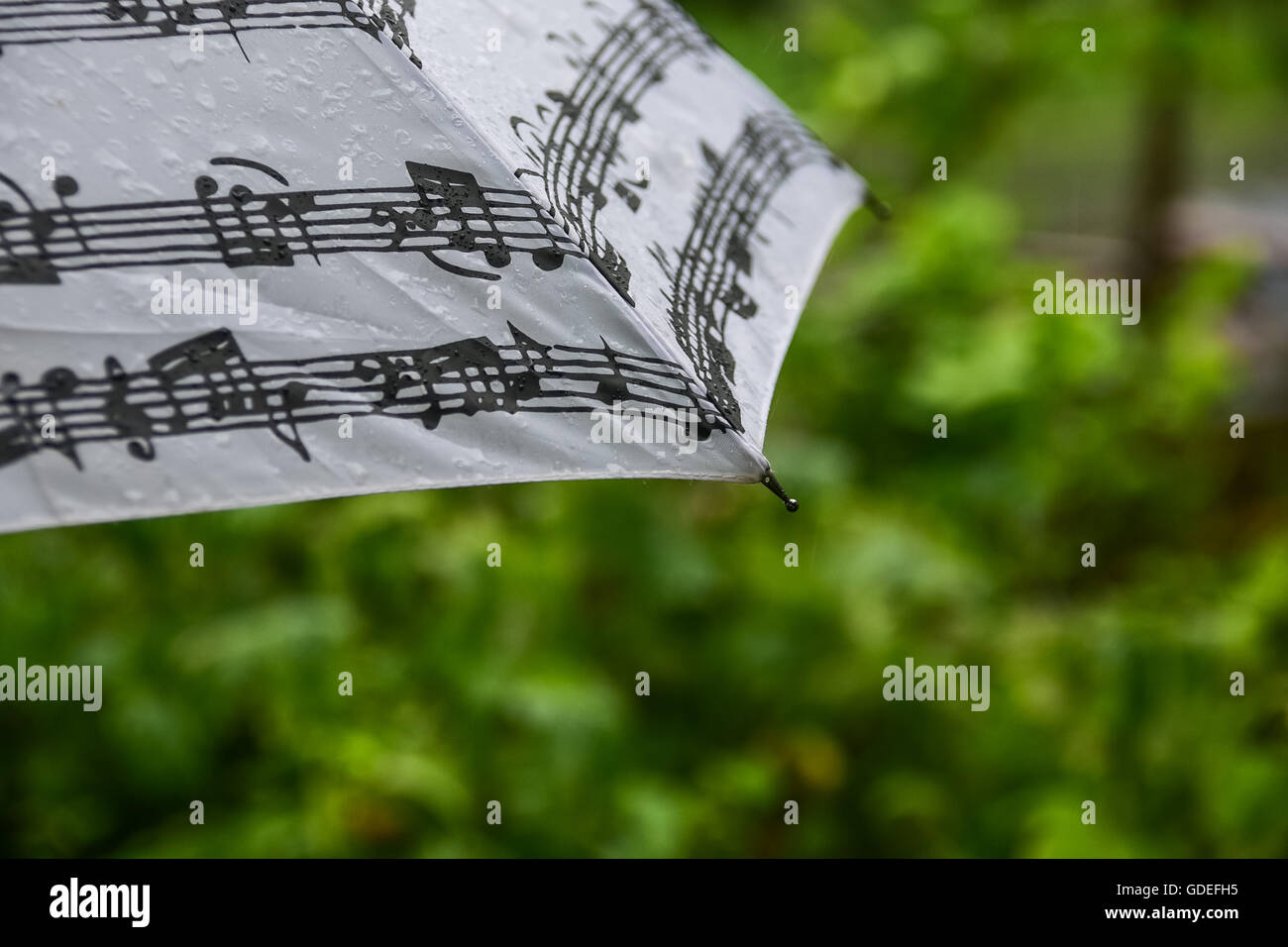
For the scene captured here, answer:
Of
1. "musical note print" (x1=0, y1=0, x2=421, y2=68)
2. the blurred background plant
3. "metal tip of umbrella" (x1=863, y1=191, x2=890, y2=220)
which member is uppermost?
"metal tip of umbrella" (x1=863, y1=191, x2=890, y2=220)

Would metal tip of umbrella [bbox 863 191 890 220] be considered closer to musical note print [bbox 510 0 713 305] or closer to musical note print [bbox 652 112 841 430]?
musical note print [bbox 652 112 841 430]

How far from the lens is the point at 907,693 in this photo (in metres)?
3.14

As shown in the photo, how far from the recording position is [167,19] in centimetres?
110

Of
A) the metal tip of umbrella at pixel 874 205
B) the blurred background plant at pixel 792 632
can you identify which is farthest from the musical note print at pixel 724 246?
the blurred background plant at pixel 792 632

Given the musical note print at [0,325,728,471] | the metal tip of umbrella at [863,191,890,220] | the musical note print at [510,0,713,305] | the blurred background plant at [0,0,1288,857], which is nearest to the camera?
the musical note print at [0,325,728,471]

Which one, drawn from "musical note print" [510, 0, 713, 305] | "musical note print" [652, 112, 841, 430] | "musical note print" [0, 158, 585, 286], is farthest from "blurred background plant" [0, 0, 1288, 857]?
"musical note print" [0, 158, 585, 286]

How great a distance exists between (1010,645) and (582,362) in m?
2.38

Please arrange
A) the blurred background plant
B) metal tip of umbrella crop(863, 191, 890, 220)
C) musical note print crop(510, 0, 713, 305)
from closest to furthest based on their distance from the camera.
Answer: musical note print crop(510, 0, 713, 305) < metal tip of umbrella crop(863, 191, 890, 220) < the blurred background plant

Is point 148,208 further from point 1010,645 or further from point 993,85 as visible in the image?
point 993,85

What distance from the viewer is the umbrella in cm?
104

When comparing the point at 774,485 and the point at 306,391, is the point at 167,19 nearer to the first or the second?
the point at 306,391

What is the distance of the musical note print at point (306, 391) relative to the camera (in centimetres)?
102

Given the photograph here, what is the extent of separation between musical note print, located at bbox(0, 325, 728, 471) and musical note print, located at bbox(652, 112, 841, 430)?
0.08m

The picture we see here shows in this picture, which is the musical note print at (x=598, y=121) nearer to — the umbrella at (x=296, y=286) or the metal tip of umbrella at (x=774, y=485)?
the umbrella at (x=296, y=286)
